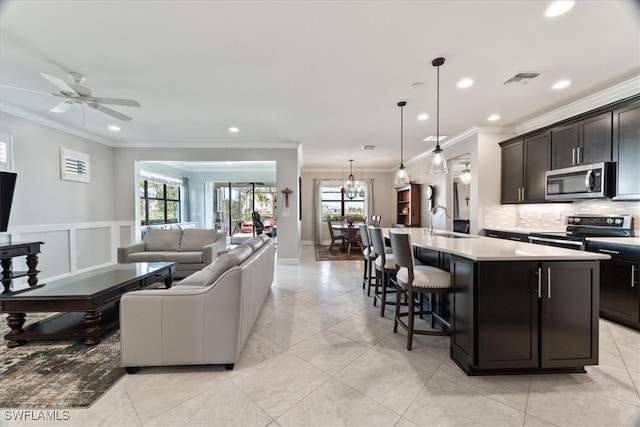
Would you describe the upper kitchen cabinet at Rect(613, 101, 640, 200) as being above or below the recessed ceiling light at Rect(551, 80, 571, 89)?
below

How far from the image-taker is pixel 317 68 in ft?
9.07

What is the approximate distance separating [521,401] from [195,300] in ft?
7.41

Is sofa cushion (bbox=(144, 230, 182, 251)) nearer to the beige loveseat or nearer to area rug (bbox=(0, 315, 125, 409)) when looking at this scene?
the beige loveseat

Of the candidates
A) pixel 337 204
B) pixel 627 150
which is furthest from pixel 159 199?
pixel 627 150

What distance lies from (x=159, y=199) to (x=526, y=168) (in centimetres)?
902

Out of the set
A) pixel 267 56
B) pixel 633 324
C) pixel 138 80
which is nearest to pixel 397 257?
pixel 267 56

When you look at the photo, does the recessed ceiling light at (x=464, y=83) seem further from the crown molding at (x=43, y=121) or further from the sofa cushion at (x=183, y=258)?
the crown molding at (x=43, y=121)

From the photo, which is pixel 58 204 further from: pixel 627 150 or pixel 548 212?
pixel 548 212

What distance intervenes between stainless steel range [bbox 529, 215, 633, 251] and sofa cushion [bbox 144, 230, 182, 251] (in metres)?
5.92

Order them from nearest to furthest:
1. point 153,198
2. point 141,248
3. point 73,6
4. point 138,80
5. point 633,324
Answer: point 73,6
point 633,324
point 138,80
point 141,248
point 153,198

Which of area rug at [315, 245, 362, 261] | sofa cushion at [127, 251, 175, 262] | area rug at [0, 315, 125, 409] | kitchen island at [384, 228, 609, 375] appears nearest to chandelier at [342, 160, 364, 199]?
area rug at [315, 245, 362, 261]

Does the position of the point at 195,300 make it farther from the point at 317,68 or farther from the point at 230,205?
the point at 230,205

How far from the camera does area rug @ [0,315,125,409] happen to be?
1677 mm

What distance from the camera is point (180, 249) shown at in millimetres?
5008
